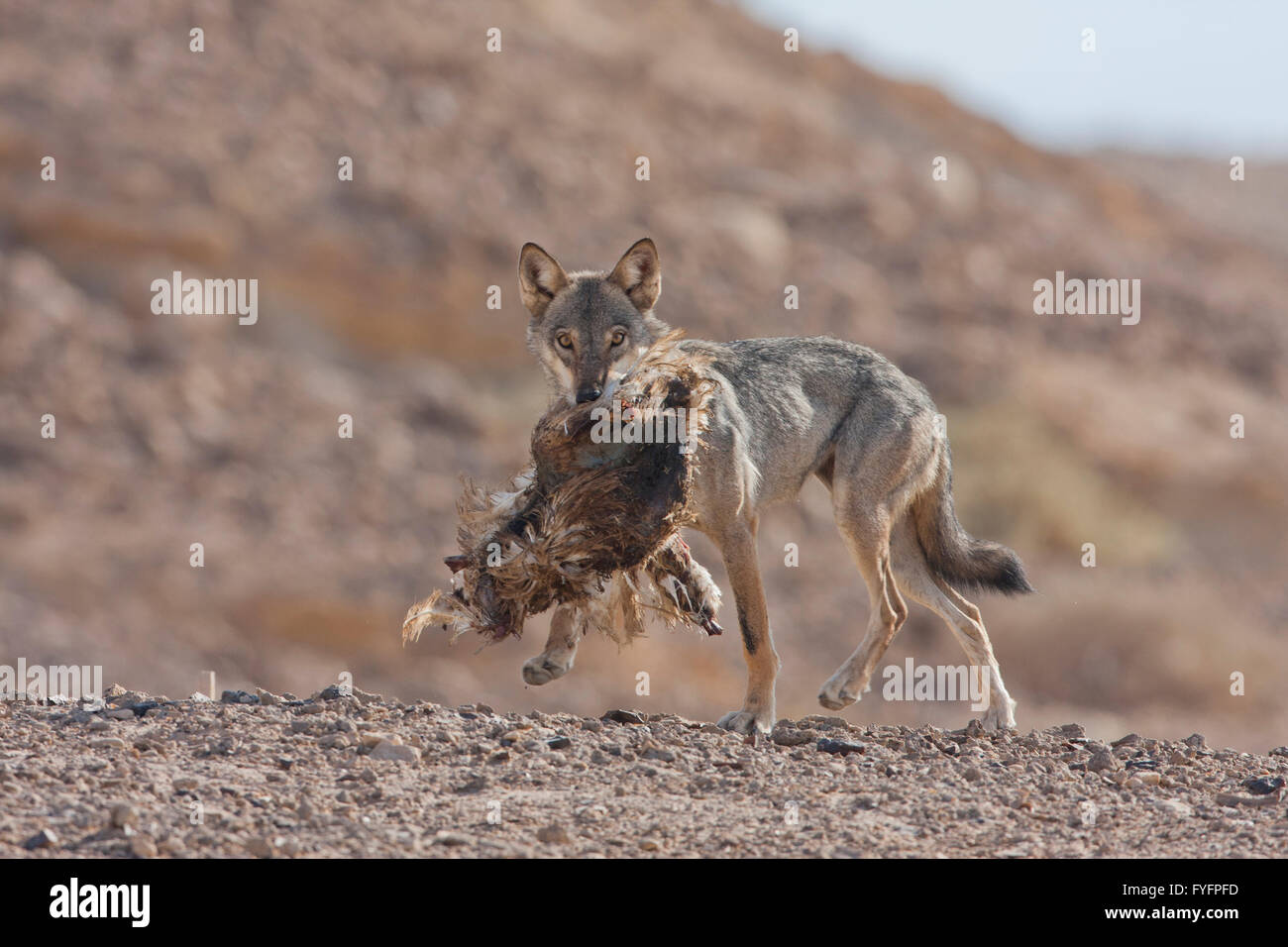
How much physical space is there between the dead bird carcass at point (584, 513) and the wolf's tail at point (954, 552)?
2574mm

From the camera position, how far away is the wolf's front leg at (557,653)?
27.2 ft

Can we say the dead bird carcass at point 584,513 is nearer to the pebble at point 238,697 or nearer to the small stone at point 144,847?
the pebble at point 238,697

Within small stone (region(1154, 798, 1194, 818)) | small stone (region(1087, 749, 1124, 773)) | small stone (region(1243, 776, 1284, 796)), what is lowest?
small stone (region(1154, 798, 1194, 818))

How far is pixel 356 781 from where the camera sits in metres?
6.72

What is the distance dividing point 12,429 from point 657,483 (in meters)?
20.6

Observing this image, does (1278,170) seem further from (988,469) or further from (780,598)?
(780,598)

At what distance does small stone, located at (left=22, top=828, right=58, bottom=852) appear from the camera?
5.60m

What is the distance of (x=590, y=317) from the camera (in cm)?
888

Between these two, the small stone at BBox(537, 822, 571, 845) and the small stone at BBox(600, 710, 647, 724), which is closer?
the small stone at BBox(537, 822, 571, 845)

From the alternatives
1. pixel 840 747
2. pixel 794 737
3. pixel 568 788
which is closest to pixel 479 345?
pixel 794 737

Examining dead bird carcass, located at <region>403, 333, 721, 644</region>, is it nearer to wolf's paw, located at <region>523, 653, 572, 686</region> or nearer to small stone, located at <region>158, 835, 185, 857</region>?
wolf's paw, located at <region>523, 653, 572, 686</region>

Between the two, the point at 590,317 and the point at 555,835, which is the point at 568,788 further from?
the point at 590,317

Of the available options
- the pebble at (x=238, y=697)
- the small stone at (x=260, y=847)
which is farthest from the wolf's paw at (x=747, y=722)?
the small stone at (x=260, y=847)

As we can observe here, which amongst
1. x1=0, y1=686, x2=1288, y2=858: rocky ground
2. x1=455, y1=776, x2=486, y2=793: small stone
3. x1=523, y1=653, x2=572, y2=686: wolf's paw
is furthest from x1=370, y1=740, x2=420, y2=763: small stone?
x1=523, y1=653, x2=572, y2=686: wolf's paw
